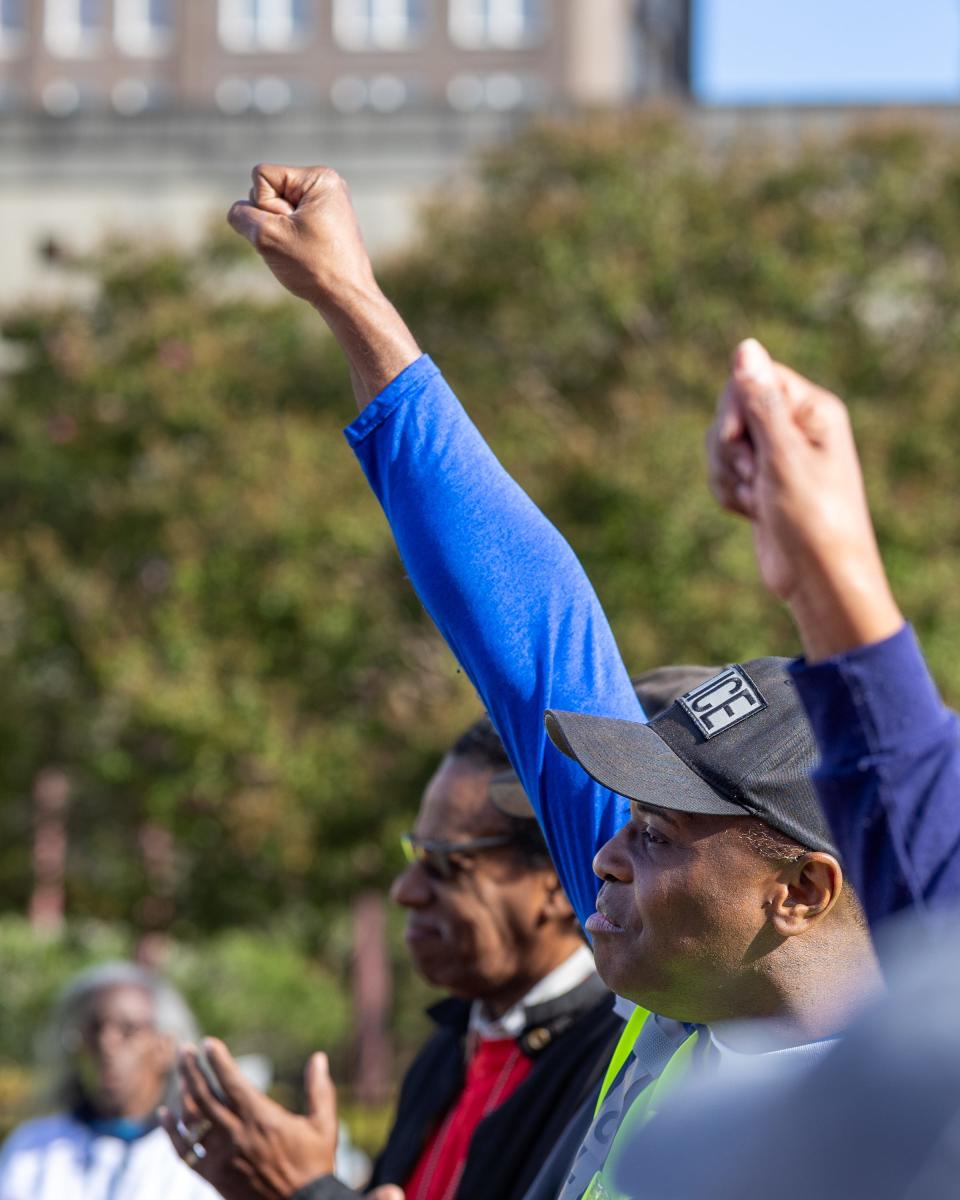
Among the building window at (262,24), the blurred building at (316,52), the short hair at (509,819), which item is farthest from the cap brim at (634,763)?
the building window at (262,24)

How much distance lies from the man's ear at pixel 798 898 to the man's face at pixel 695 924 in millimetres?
11

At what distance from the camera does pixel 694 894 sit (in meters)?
1.89

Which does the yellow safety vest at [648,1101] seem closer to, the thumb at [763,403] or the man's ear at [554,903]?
the thumb at [763,403]

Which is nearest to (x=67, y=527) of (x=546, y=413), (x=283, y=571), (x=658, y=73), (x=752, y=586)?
(x=283, y=571)

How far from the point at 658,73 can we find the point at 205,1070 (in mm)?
58306

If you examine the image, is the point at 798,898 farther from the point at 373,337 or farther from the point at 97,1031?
the point at 97,1031

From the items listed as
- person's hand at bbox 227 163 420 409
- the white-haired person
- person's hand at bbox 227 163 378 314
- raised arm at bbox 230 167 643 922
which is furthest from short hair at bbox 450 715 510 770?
the white-haired person

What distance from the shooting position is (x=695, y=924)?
6.20 feet

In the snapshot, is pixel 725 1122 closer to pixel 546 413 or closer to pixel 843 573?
pixel 843 573

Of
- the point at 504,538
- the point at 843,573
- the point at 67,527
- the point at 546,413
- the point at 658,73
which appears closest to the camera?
the point at 843,573

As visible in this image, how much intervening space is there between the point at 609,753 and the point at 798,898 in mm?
239

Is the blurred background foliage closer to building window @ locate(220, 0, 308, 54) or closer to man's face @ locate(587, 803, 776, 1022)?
man's face @ locate(587, 803, 776, 1022)

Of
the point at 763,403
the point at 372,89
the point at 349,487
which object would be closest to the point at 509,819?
the point at 763,403

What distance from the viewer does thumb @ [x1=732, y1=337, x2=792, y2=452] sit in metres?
1.37
